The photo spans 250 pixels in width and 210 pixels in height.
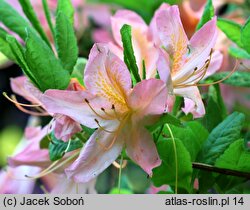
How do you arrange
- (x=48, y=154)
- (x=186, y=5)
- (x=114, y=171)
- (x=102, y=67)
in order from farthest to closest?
1. (x=114, y=171)
2. (x=186, y=5)
3. (x=48, y=154)
4. (x=102, y=67)

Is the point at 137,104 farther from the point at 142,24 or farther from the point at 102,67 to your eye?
the point at 142,24

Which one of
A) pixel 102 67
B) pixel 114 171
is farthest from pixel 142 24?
pixel 114 171

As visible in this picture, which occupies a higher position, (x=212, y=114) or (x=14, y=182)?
(x=212, y=114)

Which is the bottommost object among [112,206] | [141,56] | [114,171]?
[114,171]

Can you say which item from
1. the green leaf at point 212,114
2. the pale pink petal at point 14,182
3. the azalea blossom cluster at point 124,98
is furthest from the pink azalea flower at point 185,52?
the pale pink petal at point 14,182

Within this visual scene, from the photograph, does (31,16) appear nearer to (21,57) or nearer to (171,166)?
(21,57)

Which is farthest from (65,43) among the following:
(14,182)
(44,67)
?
(14,182)
